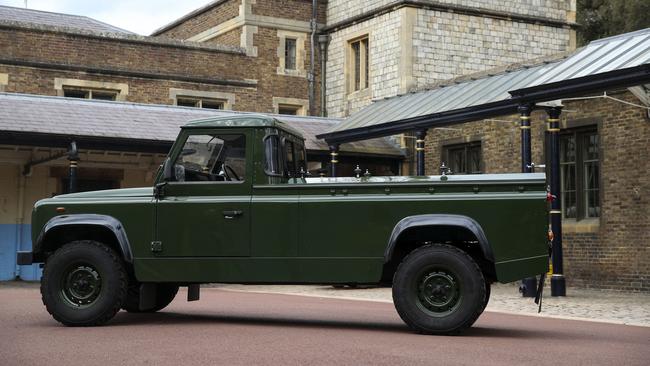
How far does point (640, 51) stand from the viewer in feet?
48.8

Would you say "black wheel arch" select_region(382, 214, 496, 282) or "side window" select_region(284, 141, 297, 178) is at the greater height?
"side window" select_region(284, 141, 297, 178)

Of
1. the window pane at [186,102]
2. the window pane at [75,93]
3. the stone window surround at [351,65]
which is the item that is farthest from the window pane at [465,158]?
the window pane at [75,93]

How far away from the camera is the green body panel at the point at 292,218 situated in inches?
363

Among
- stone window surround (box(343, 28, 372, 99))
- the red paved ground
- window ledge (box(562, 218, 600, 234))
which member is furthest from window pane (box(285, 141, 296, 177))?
stone window surround (box(343, 28, 372, 99))

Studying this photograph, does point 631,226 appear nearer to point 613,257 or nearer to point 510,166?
point 613,257

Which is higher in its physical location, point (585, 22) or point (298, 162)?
point (585, 22)

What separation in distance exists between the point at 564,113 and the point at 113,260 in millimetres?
12128

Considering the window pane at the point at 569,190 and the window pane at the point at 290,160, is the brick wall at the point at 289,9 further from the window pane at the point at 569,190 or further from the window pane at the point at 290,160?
the window pane at the point at 290,160

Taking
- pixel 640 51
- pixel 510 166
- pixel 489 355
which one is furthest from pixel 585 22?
pixel 489 355

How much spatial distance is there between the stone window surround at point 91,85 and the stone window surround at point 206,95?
4.37 feet

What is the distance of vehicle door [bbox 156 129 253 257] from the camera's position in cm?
977

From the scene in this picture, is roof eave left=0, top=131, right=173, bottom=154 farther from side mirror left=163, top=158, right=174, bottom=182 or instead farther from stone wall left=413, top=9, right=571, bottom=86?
side mirror left=163, top=158, right=174, bottom=182

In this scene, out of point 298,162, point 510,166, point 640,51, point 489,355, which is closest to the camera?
point 489,355

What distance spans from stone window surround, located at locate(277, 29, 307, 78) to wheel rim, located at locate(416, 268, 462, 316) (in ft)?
65.6
